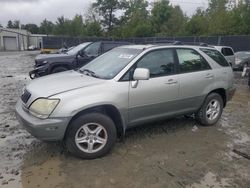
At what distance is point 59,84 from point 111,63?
1.11m

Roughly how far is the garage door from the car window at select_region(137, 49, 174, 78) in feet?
215

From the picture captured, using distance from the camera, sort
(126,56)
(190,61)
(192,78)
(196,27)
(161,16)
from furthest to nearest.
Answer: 1. (161,16)
2. (196,27)
3. (190,61)
4. (192,78)
5. (126,56)

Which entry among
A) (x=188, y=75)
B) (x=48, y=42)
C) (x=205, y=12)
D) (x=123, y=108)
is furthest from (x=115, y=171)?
(x=205, y=12)

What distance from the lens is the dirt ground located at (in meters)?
3.92

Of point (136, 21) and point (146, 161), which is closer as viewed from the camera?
point (146, 161)

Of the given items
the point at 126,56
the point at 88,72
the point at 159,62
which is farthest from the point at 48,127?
the point at 159,62

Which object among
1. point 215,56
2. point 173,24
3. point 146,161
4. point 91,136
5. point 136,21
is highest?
point 136,21

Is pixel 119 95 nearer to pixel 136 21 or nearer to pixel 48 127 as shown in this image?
pixel 48 127

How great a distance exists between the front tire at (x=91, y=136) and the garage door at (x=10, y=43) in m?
66.1

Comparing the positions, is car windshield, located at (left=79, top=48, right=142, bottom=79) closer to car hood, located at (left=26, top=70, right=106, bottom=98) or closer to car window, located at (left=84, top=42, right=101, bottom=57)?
car hood, located at (left=26, top=70, right=106, bottom=98)

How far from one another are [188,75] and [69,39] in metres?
30.7

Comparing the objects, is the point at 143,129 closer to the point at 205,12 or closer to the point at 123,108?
the point at 123,108

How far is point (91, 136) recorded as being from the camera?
451 cm

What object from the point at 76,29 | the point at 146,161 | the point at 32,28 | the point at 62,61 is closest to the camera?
the point at 146,161
